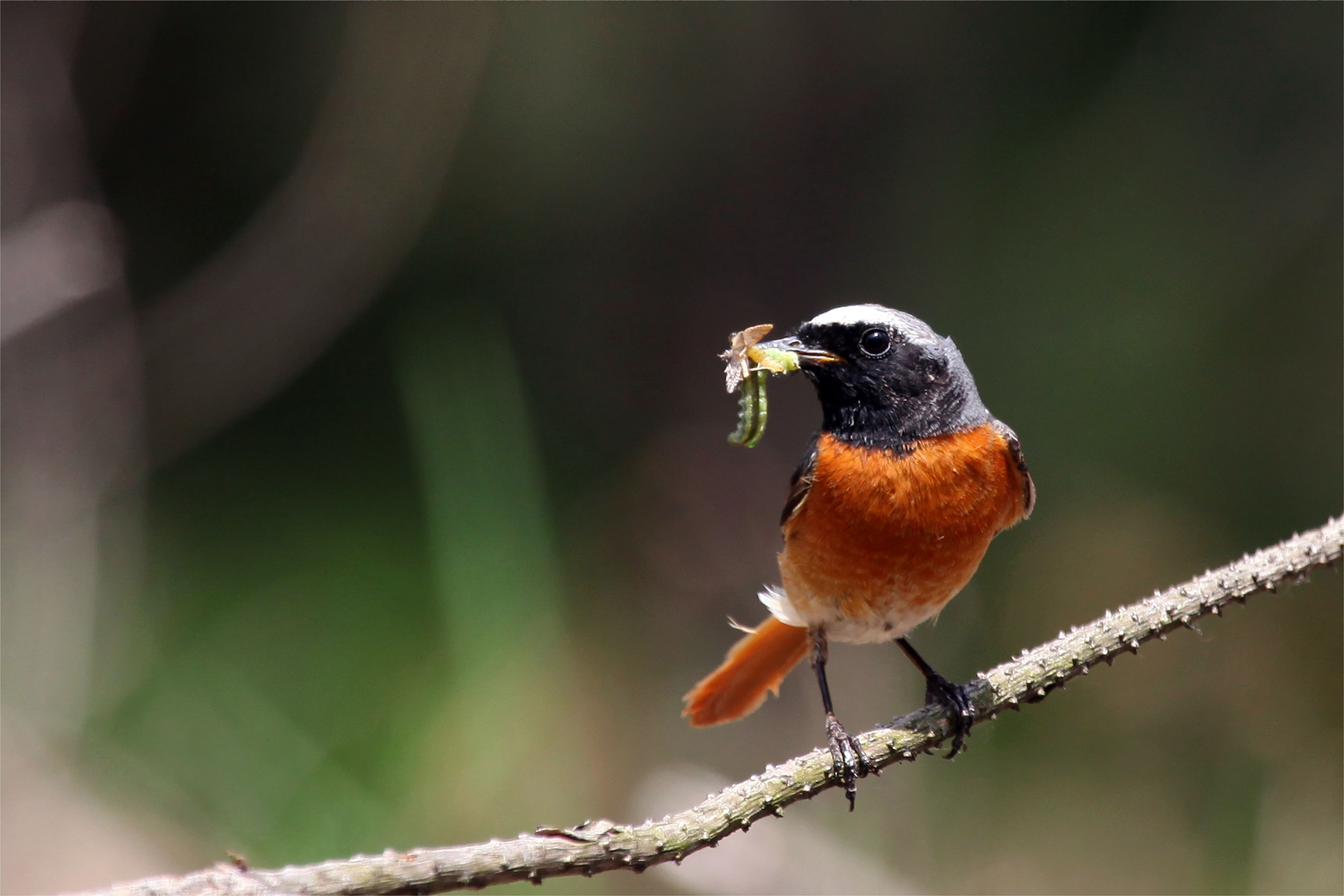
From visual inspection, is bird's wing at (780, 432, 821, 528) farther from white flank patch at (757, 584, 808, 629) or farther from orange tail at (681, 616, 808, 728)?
orange tail at (681, 616, 808, 728)

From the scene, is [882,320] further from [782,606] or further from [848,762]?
[848,762]

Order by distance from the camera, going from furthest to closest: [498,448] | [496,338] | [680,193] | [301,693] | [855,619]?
[680,193] < [496,338] < [301,693] < [498,448] < [855,619]

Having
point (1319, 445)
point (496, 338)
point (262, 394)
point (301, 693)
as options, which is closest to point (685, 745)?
point (301, 693)

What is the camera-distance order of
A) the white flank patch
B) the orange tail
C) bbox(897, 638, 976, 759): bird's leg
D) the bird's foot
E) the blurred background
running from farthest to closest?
the blurred background
the orange tail
the white flank patch
bbox(897, 638, 976, 759): bird's leg
the bird's foot

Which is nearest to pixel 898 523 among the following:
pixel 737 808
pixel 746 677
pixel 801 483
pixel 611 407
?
pixel 801 483

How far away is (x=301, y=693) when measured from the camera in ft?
15.3

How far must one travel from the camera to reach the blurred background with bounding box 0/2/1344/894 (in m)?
4.48

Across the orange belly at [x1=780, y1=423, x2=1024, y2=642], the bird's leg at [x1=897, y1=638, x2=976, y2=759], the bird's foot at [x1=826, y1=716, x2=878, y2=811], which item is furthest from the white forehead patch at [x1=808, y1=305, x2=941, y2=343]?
the bird's foot at [x1=826, y1=716, x2=878, y2=811]

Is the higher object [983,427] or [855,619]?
[983,427]

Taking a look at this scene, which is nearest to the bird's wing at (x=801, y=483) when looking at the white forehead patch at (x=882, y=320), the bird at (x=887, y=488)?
the bird at (x=887, y=488)

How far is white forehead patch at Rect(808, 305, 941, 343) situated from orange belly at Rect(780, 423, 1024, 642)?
0.30 m

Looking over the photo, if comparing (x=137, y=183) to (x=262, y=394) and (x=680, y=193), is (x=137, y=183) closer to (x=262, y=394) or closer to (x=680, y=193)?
(x=262, y=394)

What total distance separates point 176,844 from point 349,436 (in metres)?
2.13

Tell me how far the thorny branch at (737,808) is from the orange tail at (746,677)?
1.01m
